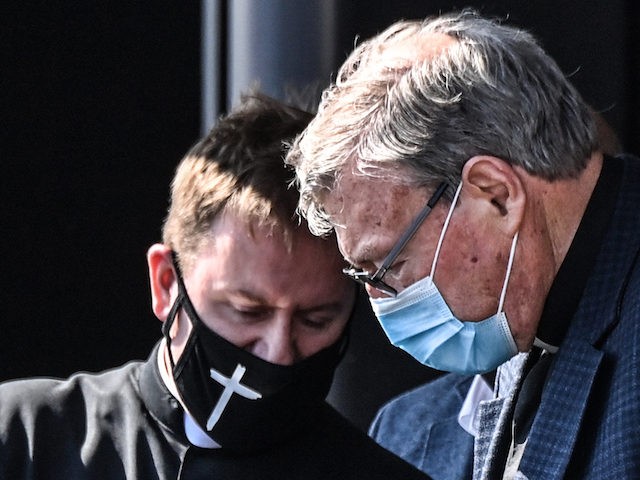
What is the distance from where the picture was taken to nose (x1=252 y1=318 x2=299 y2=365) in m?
2.79

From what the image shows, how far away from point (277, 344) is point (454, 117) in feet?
2.28

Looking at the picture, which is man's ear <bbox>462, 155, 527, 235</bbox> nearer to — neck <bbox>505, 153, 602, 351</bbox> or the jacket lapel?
neck <bbox>505, 153, 602, 351</bbox>

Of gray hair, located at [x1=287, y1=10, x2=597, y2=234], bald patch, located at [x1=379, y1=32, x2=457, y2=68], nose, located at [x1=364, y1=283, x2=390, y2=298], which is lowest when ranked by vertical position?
nose, located at [x1=364, y1=283, x2=390, y2=298]

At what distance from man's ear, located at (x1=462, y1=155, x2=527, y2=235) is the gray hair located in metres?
0.02

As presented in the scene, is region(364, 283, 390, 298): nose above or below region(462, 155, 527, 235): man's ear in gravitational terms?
below

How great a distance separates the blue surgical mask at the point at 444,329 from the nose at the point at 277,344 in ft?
1.04

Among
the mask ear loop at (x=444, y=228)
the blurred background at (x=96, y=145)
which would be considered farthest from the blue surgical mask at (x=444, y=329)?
the blurred background at (x=96, y=145)

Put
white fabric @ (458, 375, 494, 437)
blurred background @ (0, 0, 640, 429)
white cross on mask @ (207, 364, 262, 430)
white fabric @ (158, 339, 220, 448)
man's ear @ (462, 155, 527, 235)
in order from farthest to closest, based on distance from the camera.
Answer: blurred background @ (0, 0, 640, 429)
white fabric @ (458, 375, 494, 437)
white fabric @ (158, 339, 220, 448)
white cross on mask @ (207, 364, 262, 430)
man's ear @ (462, 155, 527, 235)

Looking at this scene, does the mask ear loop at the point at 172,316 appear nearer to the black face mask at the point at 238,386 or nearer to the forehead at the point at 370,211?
the black face mask at the point at 238,386

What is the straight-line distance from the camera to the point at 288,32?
3537 mm

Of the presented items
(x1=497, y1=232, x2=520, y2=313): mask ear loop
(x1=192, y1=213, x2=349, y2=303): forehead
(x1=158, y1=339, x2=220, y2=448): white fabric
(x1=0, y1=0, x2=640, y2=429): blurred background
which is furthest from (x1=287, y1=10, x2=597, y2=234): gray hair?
(x1=0, y1=0, x2=640, y2=429): blurred background

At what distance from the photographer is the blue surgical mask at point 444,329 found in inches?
94.4

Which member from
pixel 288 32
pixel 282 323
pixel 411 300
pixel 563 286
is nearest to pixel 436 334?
pixel 411 300

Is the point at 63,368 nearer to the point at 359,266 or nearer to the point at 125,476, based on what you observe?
the point at 125,476
